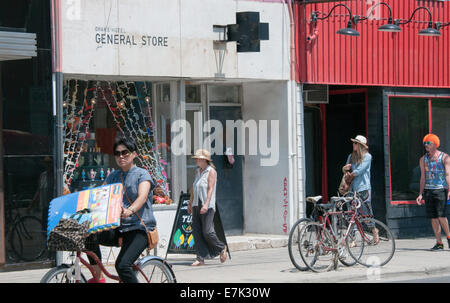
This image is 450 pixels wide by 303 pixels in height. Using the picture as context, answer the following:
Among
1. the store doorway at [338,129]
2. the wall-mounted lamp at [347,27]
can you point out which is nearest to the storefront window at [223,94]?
the wall-mounted lamp at [347,27]

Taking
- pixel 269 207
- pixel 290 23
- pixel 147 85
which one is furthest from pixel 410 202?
pixel 147 85

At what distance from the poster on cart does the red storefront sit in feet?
27.6

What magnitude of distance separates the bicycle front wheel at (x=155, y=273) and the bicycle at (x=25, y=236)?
4625mm

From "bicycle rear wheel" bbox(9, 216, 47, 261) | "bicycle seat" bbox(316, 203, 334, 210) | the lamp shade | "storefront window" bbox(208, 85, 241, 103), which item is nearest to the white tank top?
"bicycle seat" bbox(316, 203, 334, 210)

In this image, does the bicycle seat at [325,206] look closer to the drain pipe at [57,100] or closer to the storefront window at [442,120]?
the drain pipe at [57,100]

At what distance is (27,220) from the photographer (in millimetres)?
13047

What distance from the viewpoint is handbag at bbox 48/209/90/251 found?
8344mm

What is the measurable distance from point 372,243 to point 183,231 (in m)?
3.19

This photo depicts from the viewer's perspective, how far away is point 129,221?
8.70 metres

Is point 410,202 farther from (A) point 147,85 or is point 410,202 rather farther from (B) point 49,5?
(B) point 49,5

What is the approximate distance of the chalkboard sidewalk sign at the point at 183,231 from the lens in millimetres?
13977

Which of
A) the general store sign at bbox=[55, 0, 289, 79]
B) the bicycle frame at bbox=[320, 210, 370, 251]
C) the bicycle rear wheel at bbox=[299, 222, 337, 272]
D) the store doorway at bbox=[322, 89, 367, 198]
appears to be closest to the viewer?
the bicycle rear wheel at bbox=[299, 222, 337, 272]

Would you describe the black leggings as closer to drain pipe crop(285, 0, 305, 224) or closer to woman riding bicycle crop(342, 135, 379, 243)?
woman riding bicycle crop(342, 135, 379, 243)

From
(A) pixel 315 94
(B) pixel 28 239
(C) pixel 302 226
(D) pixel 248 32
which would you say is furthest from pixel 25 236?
(A) pixel 315 94
